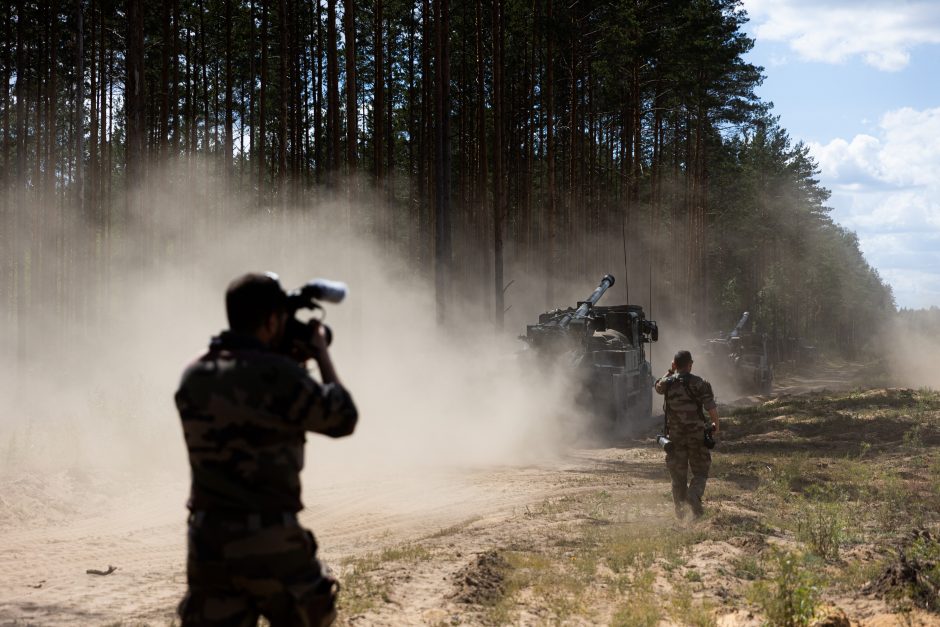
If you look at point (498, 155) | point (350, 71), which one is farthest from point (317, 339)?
point (498, 155)

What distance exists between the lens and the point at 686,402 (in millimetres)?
10250

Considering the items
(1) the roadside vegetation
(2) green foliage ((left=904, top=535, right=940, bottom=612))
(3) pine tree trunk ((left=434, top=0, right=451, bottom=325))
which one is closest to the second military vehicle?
(3) pine tree trunk ((left=434, top=0, right=451, bottom=325))

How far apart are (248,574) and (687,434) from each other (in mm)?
7609

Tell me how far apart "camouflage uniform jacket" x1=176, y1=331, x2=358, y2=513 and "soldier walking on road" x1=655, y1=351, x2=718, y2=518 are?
24.0 ft

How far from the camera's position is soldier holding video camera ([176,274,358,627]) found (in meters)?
3.40

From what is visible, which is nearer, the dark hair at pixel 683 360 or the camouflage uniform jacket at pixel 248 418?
the camouflage uniform jacket at pixel 248 418

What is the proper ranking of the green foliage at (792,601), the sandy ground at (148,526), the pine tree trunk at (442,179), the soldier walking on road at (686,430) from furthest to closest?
1. the pine tree trunk at (442,179)
2. the soldier walking on road at (686,430)
3. the sandy ground at (148,526)
4. the green foliage at (792,601)

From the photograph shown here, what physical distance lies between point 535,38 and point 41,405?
73.9 ft

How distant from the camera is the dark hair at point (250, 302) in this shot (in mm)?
3518

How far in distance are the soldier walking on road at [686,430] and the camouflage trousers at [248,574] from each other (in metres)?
7.33

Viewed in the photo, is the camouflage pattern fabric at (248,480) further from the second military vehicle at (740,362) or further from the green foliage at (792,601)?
the second military vehicle at (740,362)

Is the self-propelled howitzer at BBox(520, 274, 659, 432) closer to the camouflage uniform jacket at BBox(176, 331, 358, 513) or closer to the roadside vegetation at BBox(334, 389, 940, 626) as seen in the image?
the roadside vegetation at BBox(334, 389, 940, 626)

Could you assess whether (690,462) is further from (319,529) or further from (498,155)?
(498,155)

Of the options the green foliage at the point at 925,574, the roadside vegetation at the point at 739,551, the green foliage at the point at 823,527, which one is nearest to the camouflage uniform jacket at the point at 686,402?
the roadside vegetation at the point at 739,551
